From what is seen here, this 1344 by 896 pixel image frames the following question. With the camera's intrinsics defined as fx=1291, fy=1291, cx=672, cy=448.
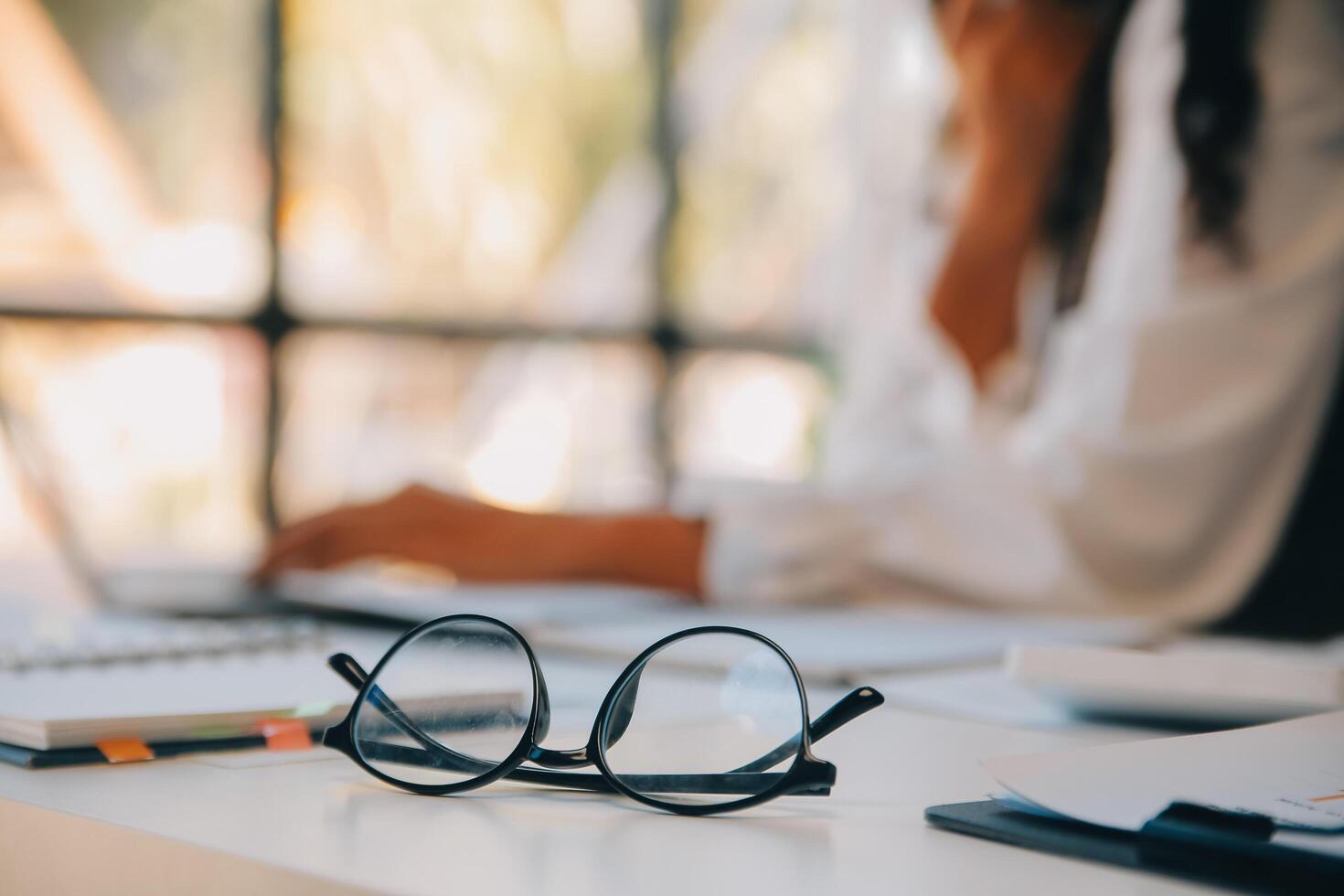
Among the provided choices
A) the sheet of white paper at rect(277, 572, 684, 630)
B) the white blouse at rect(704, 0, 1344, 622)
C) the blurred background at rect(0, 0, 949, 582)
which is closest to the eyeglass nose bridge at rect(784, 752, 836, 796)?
the sheet of white paper at rect(277, 572, 684, 630)

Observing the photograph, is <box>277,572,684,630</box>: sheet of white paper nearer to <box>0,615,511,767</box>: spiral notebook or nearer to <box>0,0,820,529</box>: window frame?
<box>0,615,511,767</box>: spiral notebook

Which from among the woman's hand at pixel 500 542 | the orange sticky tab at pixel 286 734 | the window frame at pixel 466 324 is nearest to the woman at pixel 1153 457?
the woman's hand at pixel 500 542

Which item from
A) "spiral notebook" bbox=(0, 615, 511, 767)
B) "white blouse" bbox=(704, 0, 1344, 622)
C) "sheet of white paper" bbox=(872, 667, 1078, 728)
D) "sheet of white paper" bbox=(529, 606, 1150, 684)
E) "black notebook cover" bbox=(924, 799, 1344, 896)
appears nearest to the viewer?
"black notebook cover" bbox=(924, 799, 1344, 896)

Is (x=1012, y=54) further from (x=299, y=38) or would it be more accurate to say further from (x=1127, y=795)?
(x=299, y=38)

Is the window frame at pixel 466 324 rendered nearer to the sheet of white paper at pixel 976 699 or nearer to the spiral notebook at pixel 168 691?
the spiral notebook at pixel 168 691

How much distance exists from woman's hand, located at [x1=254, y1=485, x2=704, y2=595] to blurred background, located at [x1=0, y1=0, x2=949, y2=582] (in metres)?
0.30

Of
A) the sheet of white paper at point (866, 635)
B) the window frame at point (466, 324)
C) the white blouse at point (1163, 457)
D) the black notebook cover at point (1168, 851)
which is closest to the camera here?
the black notebook cover at point (1168, 851)

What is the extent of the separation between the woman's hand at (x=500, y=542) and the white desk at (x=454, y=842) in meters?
Result: 0.57

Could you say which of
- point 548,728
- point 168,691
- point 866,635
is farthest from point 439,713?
point 866,635

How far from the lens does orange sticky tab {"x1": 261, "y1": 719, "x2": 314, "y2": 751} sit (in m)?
0.48

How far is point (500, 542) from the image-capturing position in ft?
3.40

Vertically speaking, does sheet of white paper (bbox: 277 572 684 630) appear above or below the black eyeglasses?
above

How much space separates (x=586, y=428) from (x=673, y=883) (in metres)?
2.26

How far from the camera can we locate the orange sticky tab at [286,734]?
0.48 metres
